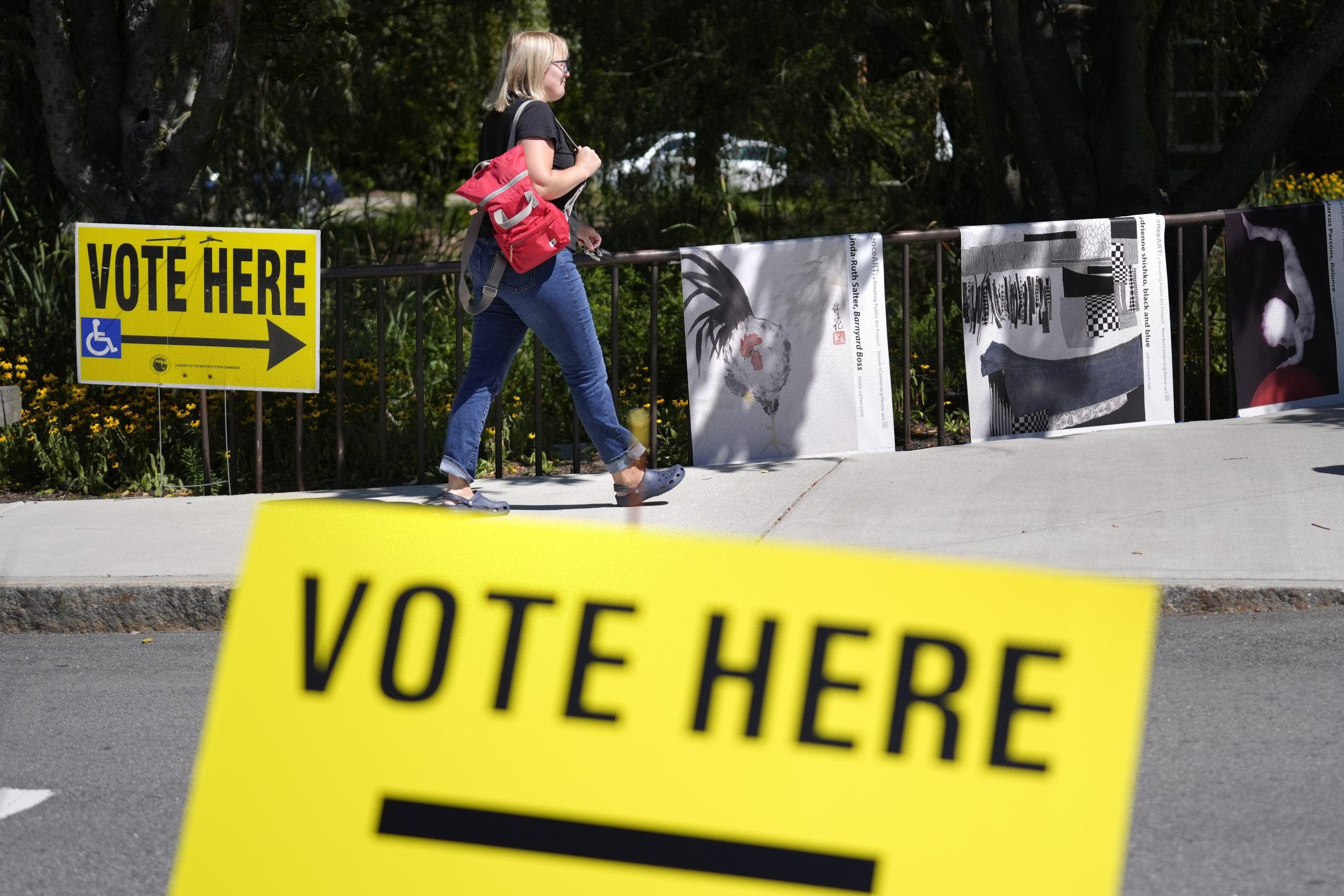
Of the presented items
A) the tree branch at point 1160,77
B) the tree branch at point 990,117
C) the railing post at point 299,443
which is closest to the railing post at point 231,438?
the railing post at point 299,443

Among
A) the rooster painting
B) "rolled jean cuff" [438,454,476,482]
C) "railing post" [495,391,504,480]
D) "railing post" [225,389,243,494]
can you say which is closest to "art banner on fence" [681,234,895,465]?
the rooster painting

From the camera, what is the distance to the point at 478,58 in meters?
18.4

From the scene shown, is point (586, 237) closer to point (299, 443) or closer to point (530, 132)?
point (530, 132)

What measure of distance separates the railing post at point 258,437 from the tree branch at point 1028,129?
16.3ft

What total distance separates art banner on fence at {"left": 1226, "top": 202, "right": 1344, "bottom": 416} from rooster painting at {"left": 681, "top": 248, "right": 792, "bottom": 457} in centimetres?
261

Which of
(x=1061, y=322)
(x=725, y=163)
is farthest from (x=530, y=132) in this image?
(x=725, y=163)

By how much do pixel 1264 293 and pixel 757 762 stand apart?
7269 mm

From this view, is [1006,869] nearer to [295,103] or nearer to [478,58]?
[295,103]

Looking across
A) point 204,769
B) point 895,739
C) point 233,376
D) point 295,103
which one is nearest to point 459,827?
point 204,769

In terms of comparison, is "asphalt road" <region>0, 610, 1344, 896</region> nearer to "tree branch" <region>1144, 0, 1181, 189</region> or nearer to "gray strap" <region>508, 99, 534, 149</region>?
"gray strap" <region>508, 99, 534, 149</region>

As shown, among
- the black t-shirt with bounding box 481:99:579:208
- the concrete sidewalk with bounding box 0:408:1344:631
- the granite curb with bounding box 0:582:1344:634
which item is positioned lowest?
the granite curb with bounding box 0:582:1344:634

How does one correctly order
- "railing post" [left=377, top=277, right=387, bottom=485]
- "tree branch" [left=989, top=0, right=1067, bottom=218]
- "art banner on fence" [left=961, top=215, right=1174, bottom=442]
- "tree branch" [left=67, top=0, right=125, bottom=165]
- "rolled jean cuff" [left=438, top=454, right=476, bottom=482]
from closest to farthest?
"rolled jean cuff" [left=438, top=454, right=476, bottom=482] → "railing post" [left=377, top=277, right=387, bottom=485] → "art banner on fence" [left=961, top=215, right=1174, bottom=442] → "tree branch" [left=67, top=0, right=125, bottom=165] → "tree branch" [left=989, top=0, right=1067, bottom=218]

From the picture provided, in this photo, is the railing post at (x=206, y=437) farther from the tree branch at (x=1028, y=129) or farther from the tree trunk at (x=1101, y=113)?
the tree branch at (x=1028, y=129)

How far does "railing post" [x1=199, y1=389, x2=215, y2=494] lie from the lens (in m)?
7.45
